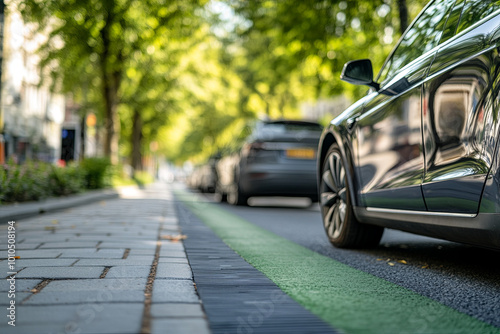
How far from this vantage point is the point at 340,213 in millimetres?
4957

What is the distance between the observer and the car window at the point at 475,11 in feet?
10.6

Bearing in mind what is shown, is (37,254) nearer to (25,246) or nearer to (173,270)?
(25,246)

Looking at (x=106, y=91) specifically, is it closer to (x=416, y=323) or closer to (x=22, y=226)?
(x=22, y=226)

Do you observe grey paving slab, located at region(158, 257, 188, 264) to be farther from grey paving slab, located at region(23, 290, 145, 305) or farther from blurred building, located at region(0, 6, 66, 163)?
blurred building, located at region(0, 6, 66, 163)

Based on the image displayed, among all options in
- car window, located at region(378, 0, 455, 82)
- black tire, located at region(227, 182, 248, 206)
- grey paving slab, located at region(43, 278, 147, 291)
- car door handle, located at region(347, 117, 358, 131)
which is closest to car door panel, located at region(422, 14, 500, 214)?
car window, located at region(378, 0, 455, 82)

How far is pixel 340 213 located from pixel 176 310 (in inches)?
107

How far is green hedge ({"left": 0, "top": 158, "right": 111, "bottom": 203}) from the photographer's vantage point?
8.60 meters

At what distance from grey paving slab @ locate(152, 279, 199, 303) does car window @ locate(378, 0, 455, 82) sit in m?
2.22

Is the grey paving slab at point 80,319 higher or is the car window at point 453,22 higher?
the car window at point 453,22

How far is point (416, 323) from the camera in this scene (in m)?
2.49

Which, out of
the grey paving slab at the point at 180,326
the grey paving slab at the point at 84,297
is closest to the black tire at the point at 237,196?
the grey paving slab at the point at 84,297

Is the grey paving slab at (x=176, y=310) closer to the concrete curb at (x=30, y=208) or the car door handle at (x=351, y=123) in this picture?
the car door handle at (x=351, y=123)

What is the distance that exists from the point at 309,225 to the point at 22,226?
3477 millimetres

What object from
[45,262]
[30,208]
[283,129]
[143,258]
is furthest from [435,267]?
[283,129]
